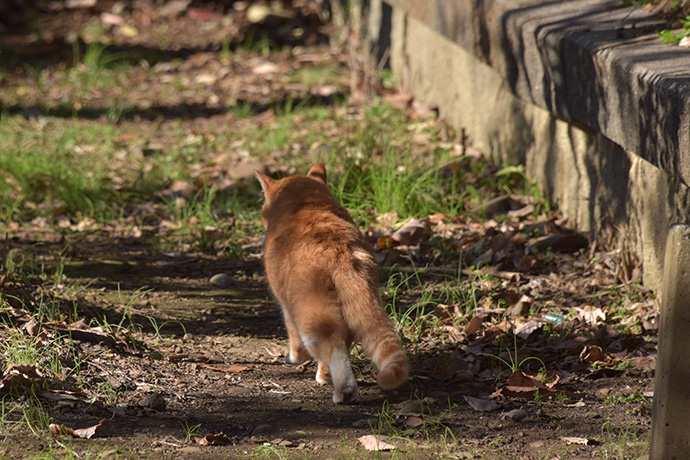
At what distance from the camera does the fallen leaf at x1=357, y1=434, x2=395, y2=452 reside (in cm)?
298

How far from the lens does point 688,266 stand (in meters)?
2.29

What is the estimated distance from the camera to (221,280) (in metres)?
4.97

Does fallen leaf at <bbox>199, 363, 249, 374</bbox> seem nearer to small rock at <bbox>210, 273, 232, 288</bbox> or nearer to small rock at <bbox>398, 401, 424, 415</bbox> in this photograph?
small rock at <bbox>398, 401, 424, 415</bbox>

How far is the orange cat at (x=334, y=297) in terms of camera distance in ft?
10.8

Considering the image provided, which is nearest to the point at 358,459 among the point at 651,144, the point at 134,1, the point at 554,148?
the point at 651,144

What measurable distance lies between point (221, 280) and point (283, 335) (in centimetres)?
86

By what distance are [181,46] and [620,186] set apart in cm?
729

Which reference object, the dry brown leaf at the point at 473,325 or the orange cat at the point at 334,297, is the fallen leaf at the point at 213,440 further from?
the dry brown leaf at the point at 473,325

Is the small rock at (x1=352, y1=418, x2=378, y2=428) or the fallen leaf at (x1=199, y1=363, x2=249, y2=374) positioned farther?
the fallen leaf at (x1=199, y1=363, x2=249, y2=374)

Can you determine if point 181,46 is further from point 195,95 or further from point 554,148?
point 554,148

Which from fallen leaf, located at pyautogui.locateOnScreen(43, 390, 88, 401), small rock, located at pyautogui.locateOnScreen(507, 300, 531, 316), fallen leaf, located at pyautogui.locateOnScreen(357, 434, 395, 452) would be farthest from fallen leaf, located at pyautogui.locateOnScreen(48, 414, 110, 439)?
small rock, located at pyautogui.locateOnScreen(507, 300, 531, 316)

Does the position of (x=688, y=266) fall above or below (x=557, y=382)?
above

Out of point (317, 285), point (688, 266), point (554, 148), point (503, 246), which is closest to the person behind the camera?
point (688, 266)

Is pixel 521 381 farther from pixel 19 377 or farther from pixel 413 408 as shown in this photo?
pixel 19 377
